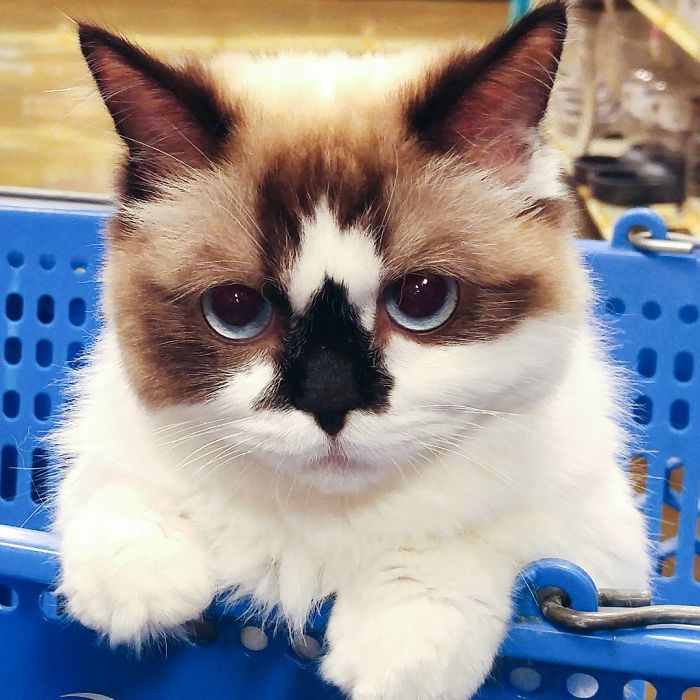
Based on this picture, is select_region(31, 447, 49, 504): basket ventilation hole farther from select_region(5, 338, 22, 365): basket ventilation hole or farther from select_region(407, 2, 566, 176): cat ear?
select_region(407, 2, 566, 176): cat ear

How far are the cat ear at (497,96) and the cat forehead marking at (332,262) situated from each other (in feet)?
0.44

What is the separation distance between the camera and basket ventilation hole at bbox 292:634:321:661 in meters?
0.77

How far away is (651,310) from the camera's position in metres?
1.47

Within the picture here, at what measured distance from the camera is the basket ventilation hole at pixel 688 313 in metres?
1.45

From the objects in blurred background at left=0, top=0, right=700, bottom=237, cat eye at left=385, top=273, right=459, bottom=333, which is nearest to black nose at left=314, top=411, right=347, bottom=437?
cat eye at left=385, top=273, right=459, bottom=333

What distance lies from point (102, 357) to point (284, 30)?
2134 millimetres

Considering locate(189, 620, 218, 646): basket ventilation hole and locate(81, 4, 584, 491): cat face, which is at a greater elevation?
locate(81, 4, 584, 491): cat face

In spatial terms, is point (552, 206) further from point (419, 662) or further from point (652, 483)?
point (652, 483)

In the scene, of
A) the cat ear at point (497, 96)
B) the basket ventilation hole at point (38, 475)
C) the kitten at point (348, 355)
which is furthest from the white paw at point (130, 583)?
the basket ventilation hole at point (38, 475)

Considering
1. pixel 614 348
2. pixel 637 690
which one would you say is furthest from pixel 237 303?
pixel 614 348

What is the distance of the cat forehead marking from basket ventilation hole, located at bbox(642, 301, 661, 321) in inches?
36.0

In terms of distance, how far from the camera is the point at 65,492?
1.04m

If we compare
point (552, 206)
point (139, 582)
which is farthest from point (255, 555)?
point (552, 206)

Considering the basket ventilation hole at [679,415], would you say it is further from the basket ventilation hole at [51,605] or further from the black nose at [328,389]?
the basket ventilation hole at [51,605]
